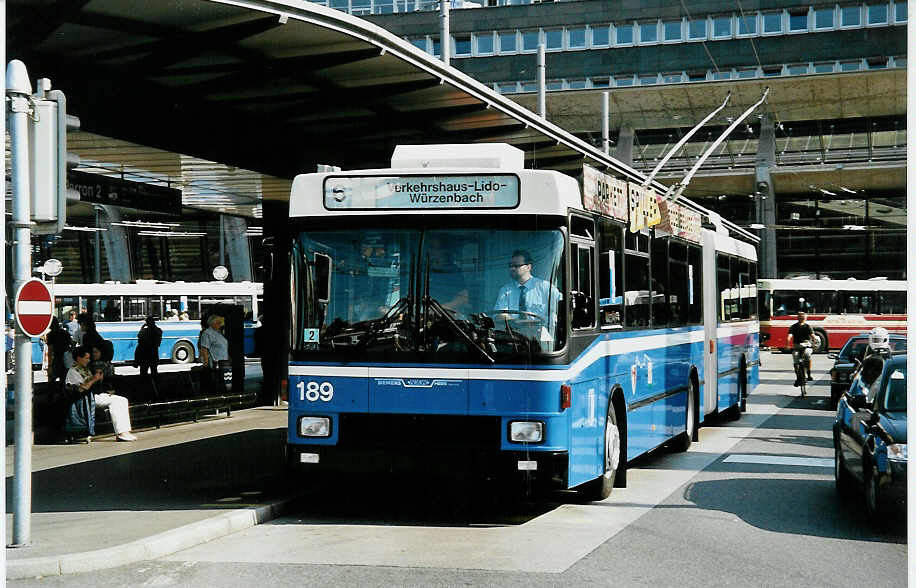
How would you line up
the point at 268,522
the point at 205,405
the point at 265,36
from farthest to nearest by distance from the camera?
the point at 205,405
the point at 265,36
the point at 268,522

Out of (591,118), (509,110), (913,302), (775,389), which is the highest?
(591,118)

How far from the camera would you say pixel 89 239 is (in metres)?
37.7

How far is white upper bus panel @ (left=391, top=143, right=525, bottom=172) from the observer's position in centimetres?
963

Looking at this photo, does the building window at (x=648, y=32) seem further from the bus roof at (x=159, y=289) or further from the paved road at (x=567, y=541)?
the paved road at (x=567, y=541)

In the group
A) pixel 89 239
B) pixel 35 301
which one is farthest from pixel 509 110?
pixel 89 239

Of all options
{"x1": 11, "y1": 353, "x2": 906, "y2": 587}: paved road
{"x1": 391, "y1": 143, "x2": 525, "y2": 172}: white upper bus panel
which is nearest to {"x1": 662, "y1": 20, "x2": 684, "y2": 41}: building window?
{"x1": 11, "y1": 353, "x2": 906, "y2": 587}: paved road

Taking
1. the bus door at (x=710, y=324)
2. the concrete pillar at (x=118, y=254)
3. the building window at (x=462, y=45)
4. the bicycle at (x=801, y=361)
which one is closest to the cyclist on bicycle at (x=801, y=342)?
the bicycle at (x=801, y=361)

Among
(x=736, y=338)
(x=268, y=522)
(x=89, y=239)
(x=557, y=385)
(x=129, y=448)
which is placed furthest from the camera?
(x=89, y=239)

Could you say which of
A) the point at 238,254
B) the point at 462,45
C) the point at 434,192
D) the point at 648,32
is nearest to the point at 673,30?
the point at 648,32

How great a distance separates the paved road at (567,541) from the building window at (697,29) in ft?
139

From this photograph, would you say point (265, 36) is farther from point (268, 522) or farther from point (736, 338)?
point (736, 338)

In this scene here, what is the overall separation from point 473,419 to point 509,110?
6116 millimetres

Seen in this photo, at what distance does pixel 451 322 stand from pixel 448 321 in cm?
3

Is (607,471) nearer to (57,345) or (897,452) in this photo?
(897,452)
